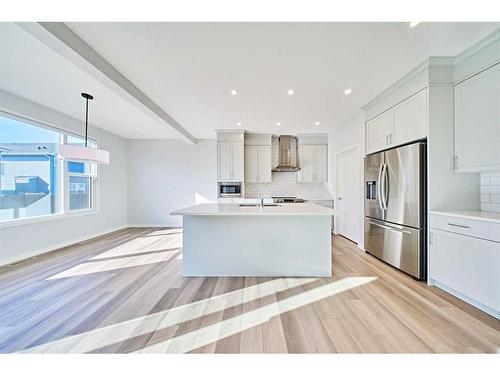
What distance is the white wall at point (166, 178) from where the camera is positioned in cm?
689

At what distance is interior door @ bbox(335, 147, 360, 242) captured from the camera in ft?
16.0

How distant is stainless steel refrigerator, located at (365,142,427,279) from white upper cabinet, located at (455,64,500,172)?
373mm

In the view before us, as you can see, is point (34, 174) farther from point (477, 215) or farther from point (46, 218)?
point (477, 215)

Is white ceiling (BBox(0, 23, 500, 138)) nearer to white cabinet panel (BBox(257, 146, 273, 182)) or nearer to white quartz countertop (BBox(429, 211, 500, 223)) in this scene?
white quartz countertop (BBox(429, 211, 500, 223))

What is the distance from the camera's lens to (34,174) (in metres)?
4.20

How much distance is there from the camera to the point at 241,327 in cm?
192

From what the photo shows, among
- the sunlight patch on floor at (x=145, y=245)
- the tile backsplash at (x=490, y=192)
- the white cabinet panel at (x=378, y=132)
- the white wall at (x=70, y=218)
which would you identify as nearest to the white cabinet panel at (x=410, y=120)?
the white cabinet panel at (x=378, y=132)

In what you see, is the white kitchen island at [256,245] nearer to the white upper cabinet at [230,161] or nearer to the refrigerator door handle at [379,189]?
the refrigerator door handle at [379,189]

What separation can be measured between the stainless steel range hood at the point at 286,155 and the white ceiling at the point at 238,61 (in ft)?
6.65

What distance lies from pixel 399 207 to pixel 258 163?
370 cm

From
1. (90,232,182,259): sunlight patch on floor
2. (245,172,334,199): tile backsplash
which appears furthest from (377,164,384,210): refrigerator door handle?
(90,232,182,259): sunlight patch on floor
